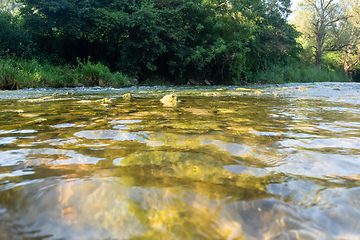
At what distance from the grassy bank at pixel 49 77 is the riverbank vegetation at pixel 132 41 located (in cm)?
4

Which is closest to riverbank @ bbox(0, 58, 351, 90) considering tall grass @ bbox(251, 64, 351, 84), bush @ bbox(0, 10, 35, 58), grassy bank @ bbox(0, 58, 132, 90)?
grassy bank @ bbox(0, 58, 132, 90)

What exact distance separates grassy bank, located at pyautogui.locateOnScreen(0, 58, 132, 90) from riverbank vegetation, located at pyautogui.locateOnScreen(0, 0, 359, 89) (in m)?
0.04

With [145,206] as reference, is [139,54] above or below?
above

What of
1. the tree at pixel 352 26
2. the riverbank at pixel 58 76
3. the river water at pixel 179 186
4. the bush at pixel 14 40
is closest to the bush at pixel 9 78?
the riverbank at pixel 58 76

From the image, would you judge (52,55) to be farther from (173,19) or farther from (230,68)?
(230,68)

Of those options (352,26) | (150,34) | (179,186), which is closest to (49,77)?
(150,34)

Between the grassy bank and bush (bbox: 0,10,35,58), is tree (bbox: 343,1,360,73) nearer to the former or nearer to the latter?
the grassy bank

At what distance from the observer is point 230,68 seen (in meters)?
15.7

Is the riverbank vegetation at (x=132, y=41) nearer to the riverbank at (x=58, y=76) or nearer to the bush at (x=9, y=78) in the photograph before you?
the riverbank at (x=58, y=76)

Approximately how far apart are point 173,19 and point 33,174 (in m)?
15.5

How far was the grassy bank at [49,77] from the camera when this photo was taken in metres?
7.60

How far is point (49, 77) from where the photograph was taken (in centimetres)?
882

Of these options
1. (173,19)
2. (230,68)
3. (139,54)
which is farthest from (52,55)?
(230,68)

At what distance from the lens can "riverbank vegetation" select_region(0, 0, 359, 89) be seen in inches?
475
